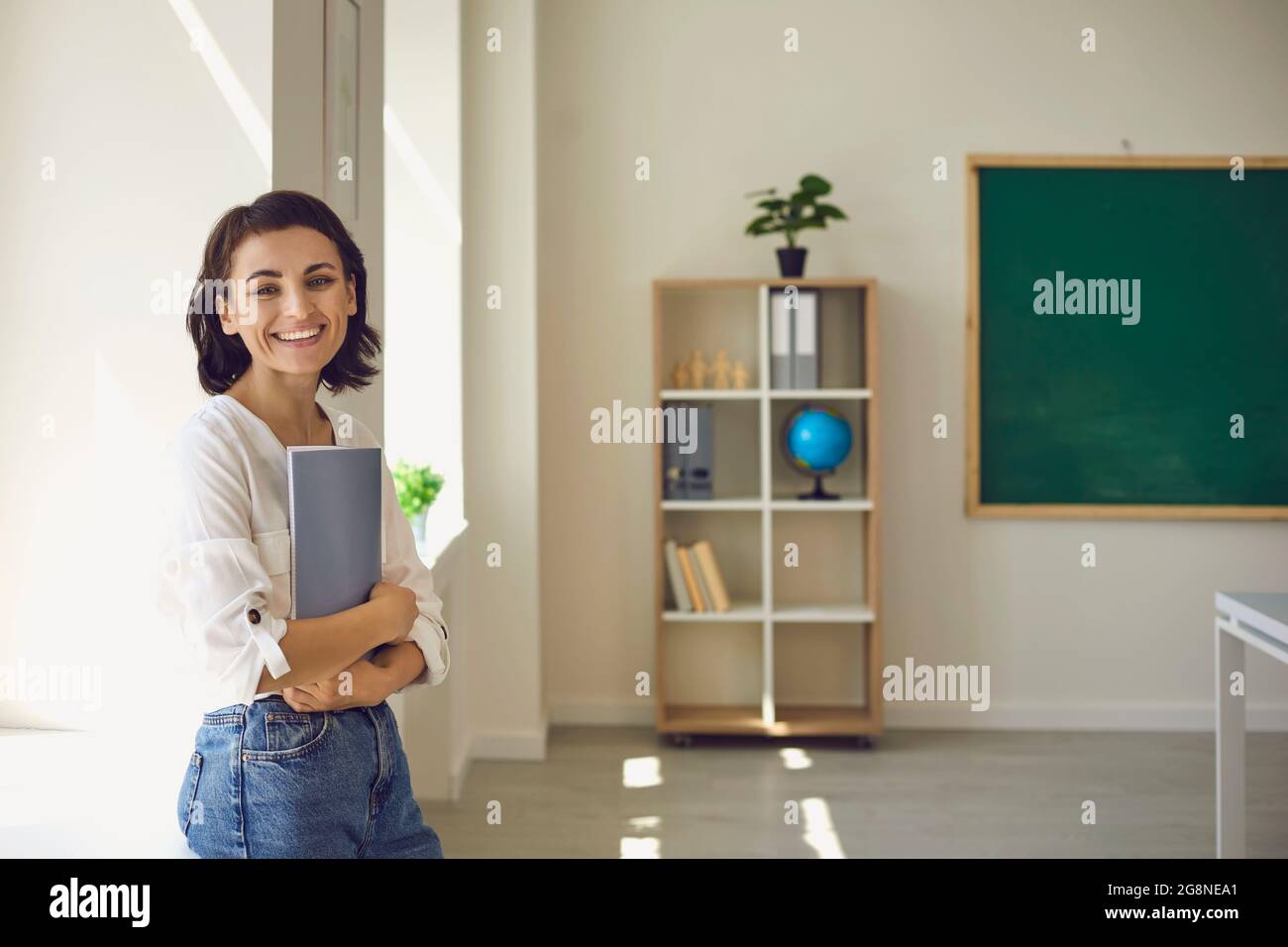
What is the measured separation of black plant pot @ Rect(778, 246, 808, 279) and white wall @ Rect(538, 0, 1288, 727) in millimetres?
256

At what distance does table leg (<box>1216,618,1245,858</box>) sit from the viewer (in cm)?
268

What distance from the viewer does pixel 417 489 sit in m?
3.10

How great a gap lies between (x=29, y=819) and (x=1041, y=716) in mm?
3606

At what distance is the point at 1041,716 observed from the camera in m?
4.16

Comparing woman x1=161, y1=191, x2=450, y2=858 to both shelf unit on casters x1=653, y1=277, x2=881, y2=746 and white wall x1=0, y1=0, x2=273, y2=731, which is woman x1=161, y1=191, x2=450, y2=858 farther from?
shelf unit on casters x1=653, y1=277, x2=881, y2=746

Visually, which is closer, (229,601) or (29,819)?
(229,601)

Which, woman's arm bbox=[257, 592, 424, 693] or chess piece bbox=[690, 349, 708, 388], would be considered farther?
chess piece bbox=[690, 349, 708, 388]

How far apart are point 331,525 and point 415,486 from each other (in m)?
1.98

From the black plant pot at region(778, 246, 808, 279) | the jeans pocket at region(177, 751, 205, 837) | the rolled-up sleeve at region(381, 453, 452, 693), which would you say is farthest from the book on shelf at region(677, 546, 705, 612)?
the jeans pocket at region(177, 751, 205, 837)

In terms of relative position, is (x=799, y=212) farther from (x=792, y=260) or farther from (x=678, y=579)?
(x=678, y=579)

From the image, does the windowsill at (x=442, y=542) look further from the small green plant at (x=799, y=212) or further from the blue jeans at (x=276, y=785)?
the blue jeans at (x=276, y=785)

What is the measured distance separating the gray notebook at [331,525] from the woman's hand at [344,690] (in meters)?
0.07

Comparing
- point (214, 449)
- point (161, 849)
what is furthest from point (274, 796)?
point (214, 449)
